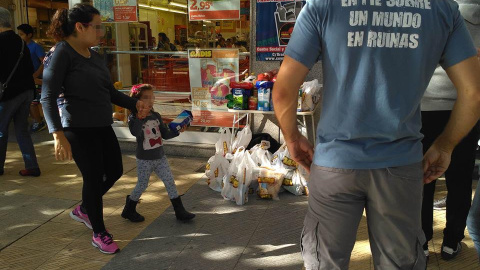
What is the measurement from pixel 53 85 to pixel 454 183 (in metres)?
2.99

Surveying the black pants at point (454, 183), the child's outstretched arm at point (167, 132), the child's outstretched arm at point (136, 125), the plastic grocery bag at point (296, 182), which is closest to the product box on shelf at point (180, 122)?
the child's outstretched arm at point (167, 132)

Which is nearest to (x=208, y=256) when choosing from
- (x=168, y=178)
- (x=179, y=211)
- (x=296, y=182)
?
(x=179, y=211)

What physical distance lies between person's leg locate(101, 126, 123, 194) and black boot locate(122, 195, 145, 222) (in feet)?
1.50

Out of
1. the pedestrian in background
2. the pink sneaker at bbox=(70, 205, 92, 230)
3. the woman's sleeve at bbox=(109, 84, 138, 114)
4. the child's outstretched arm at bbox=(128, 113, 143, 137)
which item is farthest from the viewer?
the pedestrian in background

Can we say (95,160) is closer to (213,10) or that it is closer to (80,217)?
(80,217)

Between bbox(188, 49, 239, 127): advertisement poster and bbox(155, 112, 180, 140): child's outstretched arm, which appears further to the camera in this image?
bbox(188, 49, 239, 127): advertisement poster

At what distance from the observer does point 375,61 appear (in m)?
1.80

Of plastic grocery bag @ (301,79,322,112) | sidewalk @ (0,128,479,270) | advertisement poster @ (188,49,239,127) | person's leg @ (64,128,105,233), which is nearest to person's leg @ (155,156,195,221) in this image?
sidewalk @ (0,128,479,270)

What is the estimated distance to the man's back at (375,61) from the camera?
1.79 metres

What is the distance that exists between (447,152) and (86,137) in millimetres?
2554

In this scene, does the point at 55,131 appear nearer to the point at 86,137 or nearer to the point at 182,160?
the point at 86,137

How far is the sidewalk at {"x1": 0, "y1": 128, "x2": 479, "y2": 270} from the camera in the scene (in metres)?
3.55

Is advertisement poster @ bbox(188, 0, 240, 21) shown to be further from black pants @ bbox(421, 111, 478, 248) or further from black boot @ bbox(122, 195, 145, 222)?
black pants @ bbox(421, 111, 478, 248)

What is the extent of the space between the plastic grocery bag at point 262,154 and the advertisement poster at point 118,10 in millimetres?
2684
